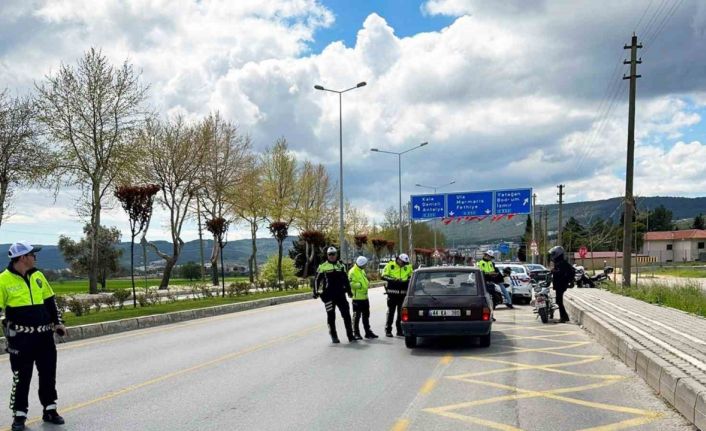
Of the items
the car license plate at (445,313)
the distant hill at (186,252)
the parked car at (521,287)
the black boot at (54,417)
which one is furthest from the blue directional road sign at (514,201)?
the black boot at (54,417)

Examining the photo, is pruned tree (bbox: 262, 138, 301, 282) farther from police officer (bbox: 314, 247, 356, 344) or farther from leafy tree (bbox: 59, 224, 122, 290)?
police officer (bbox: 314, 247, 356, 344)

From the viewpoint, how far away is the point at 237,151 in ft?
151

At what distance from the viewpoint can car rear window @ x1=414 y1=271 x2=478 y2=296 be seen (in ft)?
40.1

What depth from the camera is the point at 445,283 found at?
12383 mm

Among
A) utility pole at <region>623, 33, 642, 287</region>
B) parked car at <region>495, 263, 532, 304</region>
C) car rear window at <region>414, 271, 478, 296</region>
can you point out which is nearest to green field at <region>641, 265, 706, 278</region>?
utility pole at <region>623, 33, 642, 287</region>

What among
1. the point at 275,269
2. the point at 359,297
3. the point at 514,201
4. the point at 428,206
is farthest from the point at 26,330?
the point at 275,269

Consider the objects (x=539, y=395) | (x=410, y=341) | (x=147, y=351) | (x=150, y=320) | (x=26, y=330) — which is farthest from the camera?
(x=150, y=320)

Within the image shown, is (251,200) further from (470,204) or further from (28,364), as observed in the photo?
(28,364)

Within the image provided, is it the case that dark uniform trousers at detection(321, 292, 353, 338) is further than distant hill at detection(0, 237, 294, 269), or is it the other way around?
distant hill at detection(0, 237, 294, 269)

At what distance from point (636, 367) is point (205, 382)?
580 cm

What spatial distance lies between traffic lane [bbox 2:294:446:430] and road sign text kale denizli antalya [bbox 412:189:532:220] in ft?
113

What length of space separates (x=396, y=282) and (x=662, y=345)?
548 cm

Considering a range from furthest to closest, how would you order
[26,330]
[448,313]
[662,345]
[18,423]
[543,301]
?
[543,301] → [448,313] → [662,345] → [26,330] → [18,423]

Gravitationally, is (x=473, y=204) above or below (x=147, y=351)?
above
